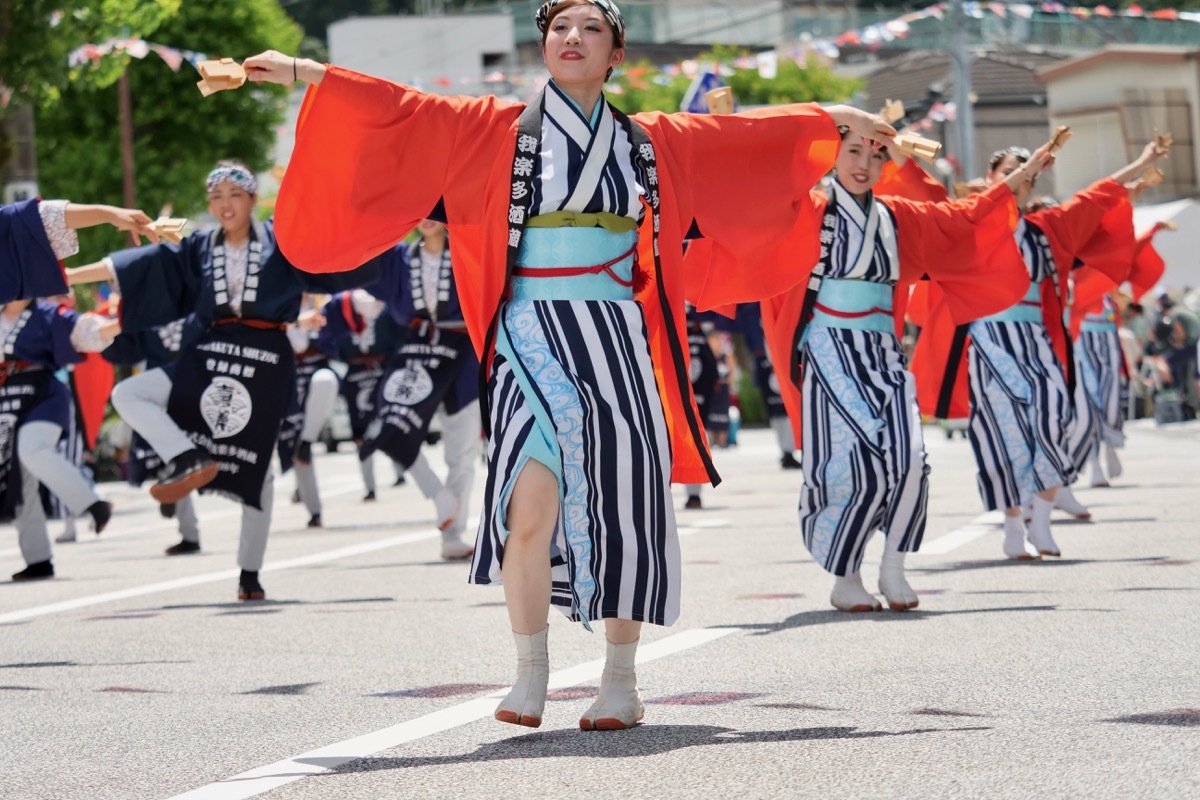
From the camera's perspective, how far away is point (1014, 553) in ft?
31.9

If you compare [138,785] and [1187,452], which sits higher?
[138,785]

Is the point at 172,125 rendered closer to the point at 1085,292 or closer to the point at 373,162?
the point at 1085,292

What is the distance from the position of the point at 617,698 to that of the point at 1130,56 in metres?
38.6

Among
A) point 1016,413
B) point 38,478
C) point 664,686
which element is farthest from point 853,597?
point 38,478

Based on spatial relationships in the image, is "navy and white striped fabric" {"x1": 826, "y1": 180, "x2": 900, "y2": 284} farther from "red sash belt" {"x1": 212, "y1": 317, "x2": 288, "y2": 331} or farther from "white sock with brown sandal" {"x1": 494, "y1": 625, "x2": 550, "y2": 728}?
"white sock with brown sandal" {"x1": 494, "y1": 625, "x2": 550, "y2": 728}

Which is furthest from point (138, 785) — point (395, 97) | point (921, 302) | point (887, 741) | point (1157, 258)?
point (1157, 258)

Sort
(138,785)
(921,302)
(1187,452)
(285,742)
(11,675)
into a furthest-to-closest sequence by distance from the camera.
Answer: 1. (1187,452)
2. (921,302)
3. (11,675)
4. (285,742)
5. (138,785)

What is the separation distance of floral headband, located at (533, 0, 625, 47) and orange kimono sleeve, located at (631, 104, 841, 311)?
25 centimetres

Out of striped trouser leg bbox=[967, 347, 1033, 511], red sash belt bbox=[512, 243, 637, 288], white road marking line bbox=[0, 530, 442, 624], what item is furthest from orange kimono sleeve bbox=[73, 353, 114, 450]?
red sash belt bbox=[512, 243, 637, 288]

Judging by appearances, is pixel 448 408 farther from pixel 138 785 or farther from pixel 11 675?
pixel 138 785

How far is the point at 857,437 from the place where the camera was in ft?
25.8

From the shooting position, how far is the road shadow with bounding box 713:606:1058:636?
7.23 metres

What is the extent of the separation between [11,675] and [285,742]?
2064 millimetres

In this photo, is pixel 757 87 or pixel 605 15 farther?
pixel 757 87
